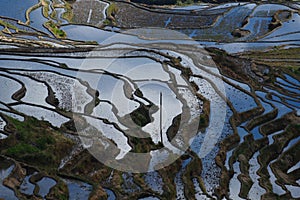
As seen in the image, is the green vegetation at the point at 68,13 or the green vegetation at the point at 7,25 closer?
the green vegetation at the point at 7,25

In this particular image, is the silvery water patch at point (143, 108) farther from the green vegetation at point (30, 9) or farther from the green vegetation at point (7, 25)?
the green vegetation at point (30, 9)

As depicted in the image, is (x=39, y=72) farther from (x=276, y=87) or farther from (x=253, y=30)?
(x=253, y=30)

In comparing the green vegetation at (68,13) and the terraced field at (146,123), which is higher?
the terraced field at (146,123)

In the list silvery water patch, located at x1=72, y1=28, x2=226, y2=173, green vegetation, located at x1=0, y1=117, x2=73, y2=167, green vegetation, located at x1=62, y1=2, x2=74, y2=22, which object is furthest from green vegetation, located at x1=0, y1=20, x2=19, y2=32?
green vegetation, located at x1=0, y1=117, x2=73, y2=167

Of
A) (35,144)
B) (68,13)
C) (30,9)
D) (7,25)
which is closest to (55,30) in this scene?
(7,25)

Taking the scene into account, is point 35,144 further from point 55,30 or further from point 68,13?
point 68,13

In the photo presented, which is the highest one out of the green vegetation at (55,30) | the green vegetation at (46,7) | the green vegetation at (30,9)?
the green vegetation at (55,30)

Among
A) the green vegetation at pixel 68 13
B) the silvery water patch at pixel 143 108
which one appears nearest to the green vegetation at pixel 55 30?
the green vegetation at pixel 68 13
